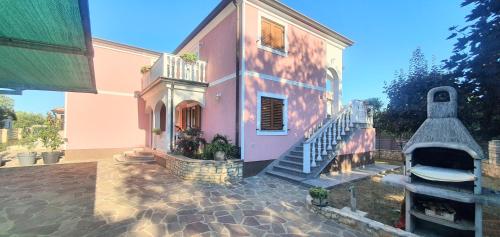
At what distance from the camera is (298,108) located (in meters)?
9.65

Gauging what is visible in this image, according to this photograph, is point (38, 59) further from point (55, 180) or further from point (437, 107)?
point (437, 107)

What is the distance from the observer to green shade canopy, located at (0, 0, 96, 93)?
238 centimetres

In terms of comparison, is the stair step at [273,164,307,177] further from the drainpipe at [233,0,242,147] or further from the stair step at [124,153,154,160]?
the stair step at [124,153,154,160]

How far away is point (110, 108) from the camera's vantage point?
40.2ft

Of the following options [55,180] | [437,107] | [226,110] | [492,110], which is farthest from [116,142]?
[492,110]

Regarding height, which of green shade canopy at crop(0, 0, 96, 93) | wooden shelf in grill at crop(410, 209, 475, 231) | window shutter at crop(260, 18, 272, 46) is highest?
window shutter at crop(260, 18, 272, 46)

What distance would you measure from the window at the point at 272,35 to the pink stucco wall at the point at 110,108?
27.1 feet

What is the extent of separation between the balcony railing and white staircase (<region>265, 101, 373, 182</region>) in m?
5.09

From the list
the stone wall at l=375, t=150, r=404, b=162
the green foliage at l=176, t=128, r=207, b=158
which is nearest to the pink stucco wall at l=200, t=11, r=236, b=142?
the green foliage at l=176, t=128, r=207, b=158

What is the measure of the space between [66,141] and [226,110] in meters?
8.65

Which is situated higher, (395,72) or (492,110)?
(395,72)

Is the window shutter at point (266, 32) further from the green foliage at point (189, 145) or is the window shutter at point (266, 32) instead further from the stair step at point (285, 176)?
the stair step at point (285, 176)

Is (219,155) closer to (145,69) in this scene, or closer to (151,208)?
(151,208)

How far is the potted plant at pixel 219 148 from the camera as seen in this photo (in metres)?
7.39
